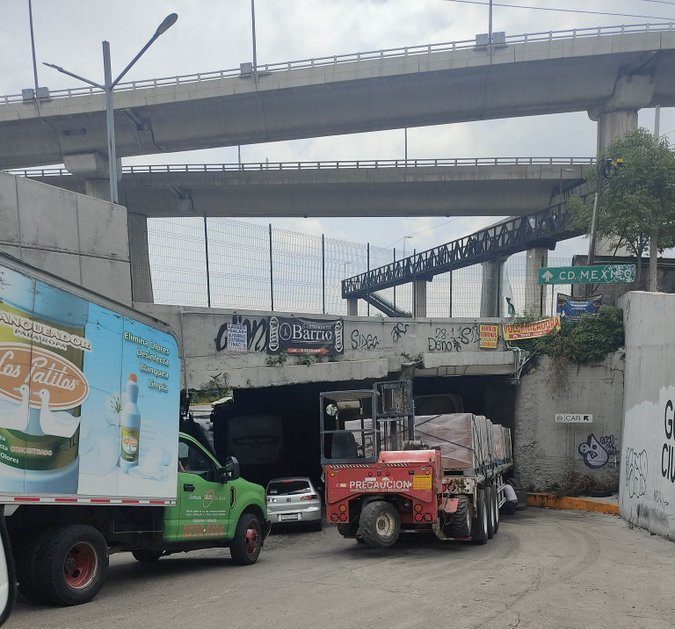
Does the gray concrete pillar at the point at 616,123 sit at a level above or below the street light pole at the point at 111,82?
above

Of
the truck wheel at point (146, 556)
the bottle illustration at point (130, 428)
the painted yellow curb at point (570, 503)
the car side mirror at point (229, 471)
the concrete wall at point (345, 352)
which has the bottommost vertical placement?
the painted yellow curb at point (570, 503)

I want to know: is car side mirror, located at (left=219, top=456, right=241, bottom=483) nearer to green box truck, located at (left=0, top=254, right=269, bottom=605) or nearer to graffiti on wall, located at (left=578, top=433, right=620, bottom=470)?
green box truck, located at (left=0, top=254, right=269, bottom=605)

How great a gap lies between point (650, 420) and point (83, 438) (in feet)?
43.6

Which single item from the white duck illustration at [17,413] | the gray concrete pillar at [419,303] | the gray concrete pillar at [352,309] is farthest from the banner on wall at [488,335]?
the white duck illustration at [17,413]

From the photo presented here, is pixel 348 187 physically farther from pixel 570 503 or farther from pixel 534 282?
pixel 570 503

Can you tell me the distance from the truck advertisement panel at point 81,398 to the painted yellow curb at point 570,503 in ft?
51.8

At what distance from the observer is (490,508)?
15352 mm

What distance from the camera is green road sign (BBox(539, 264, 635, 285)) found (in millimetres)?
26625

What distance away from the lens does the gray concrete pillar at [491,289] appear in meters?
35.0

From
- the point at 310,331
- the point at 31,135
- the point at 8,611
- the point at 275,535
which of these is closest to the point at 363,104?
the point at 31,135

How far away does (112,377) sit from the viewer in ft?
29.3

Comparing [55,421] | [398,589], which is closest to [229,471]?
[398,589]

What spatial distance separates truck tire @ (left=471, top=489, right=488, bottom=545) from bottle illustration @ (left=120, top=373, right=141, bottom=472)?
7.19 metres

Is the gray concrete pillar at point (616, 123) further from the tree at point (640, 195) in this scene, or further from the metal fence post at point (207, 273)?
the metal fence post at point (207, 273)
